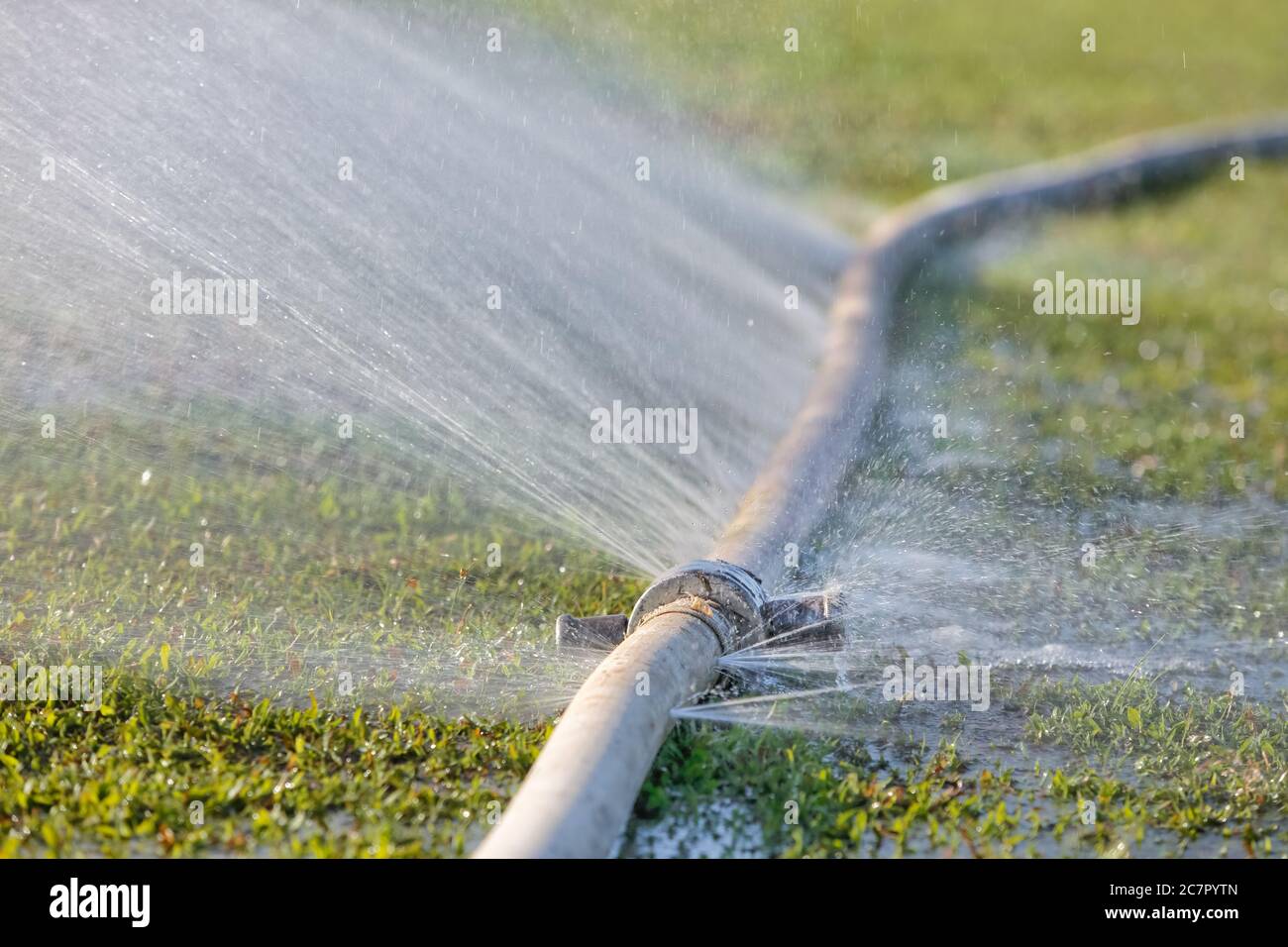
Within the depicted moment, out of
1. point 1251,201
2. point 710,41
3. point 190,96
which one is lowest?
point 190,96

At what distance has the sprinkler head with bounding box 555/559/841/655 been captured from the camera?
445 centimetres

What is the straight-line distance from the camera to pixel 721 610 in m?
4.46

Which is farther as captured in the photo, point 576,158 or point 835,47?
point 835,47

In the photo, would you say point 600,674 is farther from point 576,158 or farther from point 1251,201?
point 1251,201

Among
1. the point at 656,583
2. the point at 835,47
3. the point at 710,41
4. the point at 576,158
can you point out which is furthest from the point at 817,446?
the point at 835,47

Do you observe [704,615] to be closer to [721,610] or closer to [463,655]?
[721,610]

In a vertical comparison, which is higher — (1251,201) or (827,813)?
(1251,201)

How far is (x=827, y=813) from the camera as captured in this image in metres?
3.96

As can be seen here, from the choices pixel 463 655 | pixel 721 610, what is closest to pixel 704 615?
pixel 721 610

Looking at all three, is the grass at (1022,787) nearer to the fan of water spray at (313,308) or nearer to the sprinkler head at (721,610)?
the sprinkler head at (721,610)

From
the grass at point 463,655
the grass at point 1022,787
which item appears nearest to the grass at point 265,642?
the grass at point 463,655

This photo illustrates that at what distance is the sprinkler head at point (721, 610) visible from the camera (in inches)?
175

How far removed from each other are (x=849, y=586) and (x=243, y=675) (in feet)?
6.33
